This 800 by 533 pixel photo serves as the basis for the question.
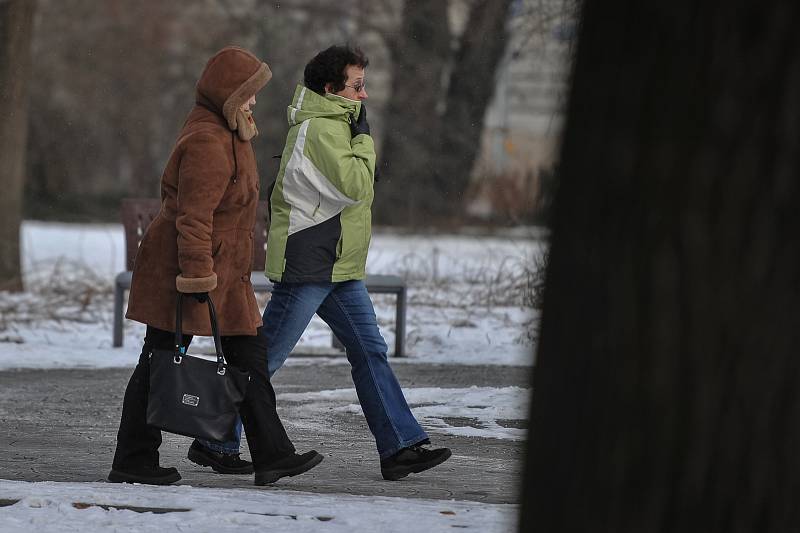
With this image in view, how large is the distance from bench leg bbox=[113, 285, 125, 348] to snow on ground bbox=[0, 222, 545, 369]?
71mm

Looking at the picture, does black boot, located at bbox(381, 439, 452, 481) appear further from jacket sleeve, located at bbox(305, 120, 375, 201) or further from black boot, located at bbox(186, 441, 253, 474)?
jacket sleeve, located at bbox(305, 120, 375, 201)

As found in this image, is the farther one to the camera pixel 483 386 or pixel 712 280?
pixel 483 386

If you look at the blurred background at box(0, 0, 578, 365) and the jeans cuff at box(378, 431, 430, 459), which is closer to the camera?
the jeans cuff at box(378, 431, 430, 459)

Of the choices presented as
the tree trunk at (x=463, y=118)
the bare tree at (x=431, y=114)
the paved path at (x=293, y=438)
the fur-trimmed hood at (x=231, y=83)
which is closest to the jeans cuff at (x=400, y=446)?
the paved path at (x=293, y=438)

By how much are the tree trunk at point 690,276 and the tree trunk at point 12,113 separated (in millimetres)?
11727

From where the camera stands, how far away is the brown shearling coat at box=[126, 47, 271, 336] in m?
5.44

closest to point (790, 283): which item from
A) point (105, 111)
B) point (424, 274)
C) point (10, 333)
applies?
point (10, 333)

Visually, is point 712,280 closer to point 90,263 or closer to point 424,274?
point 424,274

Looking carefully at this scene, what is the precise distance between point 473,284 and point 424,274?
5.12 feet

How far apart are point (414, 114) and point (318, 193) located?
62.5 feet

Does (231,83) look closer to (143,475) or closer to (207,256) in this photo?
(207,256)

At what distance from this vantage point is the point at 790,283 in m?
2.86

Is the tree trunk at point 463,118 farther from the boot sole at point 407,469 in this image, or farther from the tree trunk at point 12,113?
the boot sole at point 407,469

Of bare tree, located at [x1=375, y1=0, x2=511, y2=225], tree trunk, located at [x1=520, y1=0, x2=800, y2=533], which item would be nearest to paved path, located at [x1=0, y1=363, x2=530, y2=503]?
tree trunk, located at [x1=520, y1=0, x2=800, y2=533]
